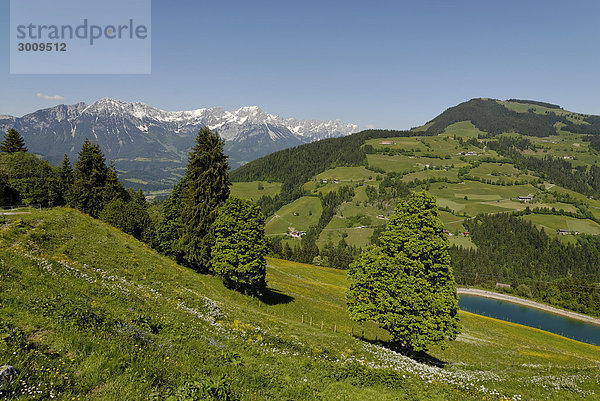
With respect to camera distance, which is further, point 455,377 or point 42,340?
point 455,377

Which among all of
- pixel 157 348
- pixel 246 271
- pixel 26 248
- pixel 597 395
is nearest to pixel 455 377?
pixel 597 395

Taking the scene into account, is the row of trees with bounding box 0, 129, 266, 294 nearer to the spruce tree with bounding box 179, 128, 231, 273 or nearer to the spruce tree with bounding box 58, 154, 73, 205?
the spruce tree with bounding box 179, 128, 231, 273

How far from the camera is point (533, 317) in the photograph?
422 feet

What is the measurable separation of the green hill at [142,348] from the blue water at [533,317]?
11424 cm

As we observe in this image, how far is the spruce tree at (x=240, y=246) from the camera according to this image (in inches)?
1639

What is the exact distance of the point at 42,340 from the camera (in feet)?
33.1

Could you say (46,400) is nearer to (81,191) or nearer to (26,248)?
(26,248)

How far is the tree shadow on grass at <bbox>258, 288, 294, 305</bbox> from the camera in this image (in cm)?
4584

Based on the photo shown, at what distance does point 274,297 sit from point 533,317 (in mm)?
141645

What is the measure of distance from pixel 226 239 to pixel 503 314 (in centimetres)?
14320

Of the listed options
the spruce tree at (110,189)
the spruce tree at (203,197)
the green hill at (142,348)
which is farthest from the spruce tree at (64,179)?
the green hill at (142,348)

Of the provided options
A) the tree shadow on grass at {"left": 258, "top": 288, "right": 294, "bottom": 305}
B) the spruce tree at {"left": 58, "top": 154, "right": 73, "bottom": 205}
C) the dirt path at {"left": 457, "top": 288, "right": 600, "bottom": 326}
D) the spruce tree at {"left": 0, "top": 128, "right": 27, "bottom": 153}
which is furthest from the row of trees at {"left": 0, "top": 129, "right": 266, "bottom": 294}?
the dirt path at {"left": 457, "top": 288, "right": 600, "bottom": 326}

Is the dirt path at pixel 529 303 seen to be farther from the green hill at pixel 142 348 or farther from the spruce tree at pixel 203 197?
the spruce tree at pixel 203 197

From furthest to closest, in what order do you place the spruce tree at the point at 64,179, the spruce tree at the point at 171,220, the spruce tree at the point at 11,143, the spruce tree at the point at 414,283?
the spruce tree at the point at 64,179, the spruce tree at the point at 11,143, the spruce tree at the point at 171,220, the spruce tree at the point at 414,283
